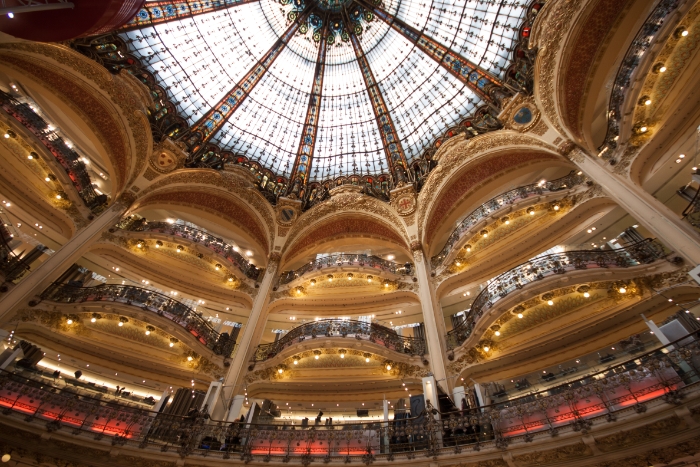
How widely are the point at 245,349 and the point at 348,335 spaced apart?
403cm

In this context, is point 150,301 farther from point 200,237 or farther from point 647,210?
point 647,210

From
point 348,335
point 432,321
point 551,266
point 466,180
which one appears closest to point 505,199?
point 466,180

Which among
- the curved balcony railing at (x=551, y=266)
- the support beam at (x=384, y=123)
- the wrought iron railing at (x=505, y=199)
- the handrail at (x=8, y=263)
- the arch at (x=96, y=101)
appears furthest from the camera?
the support beam at (x=384, y=123)

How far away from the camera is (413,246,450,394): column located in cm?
1202

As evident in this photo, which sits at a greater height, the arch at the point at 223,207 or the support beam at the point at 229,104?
the support beam at the point at 229,104

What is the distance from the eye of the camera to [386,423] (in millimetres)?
9719

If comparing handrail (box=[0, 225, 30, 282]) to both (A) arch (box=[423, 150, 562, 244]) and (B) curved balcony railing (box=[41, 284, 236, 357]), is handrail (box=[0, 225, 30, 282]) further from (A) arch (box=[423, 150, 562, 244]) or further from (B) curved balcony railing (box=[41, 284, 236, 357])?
(A) arch (box=[423, 150, 562, 244])

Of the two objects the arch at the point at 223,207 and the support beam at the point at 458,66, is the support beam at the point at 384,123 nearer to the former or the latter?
the support beam at the point at 458,66

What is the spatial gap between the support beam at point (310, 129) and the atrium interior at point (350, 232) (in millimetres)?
125

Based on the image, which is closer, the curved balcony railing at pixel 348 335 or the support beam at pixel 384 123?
the curved balcony railing at pixel 348 335

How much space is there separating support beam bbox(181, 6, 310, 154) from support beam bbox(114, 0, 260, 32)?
2.88m

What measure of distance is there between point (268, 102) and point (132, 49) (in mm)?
6395

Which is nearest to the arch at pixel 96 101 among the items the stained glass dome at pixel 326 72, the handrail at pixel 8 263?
the stained glass dome at pixel 326 72

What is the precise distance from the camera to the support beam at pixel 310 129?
66.3 ft
